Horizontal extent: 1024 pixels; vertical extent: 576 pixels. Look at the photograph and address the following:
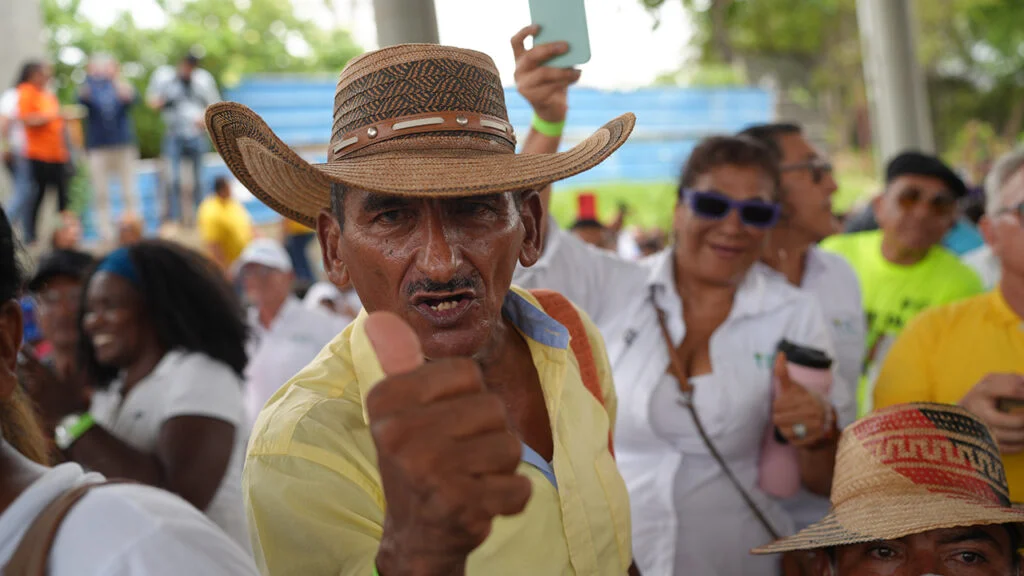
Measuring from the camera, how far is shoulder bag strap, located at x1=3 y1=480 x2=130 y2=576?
1364mm

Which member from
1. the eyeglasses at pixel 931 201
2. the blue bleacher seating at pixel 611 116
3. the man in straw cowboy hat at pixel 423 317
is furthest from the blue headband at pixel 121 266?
the blue bleacher seating at pixel 611 116

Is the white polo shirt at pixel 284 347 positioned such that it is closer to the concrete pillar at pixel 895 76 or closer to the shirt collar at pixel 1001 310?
the shirt collar at pixel 1001 310

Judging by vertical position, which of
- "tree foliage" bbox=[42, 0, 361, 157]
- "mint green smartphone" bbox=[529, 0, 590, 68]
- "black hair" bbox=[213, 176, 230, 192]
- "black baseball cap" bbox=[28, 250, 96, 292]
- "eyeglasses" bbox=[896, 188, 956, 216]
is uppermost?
"tree foliage" bbox=[42, 0, 361, 157]

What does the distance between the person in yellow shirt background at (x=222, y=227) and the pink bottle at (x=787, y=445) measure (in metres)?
9.05

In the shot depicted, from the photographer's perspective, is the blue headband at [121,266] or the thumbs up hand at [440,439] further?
the blue headband at [121,266]

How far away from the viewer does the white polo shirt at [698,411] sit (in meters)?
3.02

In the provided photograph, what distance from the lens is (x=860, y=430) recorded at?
2.39 metres

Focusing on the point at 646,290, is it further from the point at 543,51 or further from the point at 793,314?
the point at 543,51

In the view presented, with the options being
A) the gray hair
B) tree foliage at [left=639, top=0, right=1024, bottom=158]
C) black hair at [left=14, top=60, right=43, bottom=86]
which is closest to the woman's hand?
the gray hair

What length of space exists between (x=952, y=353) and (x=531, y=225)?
5.55 feet

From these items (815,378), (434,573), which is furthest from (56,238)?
(434,573)

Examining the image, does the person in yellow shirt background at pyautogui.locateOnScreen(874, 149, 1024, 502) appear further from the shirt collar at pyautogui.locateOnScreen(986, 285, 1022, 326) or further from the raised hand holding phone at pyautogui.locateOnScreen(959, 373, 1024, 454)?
the raised hand holding phone at pyautogui.locateOnScreen(959, 373, 1024, 454)

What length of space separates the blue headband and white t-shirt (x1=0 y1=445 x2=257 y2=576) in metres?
2.15

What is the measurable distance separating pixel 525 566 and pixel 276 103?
16.4 m
